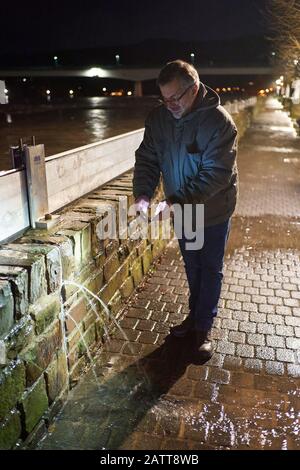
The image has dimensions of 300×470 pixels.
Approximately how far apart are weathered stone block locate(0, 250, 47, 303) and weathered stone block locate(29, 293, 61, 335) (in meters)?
0.06

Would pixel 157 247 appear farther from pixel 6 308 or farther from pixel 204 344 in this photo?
pixel 6 308

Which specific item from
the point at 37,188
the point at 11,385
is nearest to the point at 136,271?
the point at 37,188

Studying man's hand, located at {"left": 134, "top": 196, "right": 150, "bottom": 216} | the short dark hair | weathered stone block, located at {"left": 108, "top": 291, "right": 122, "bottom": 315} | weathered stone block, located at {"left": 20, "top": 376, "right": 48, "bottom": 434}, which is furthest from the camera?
weathered stone block, located at {"left": 108, "top": 291, "right": 122, "bottom": 315}

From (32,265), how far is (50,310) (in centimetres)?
43

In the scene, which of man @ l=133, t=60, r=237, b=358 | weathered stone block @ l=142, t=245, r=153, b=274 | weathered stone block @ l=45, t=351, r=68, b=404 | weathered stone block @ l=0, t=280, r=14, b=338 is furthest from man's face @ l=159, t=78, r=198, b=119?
weathered stone block @ l=142, t=245, r=153, b=274

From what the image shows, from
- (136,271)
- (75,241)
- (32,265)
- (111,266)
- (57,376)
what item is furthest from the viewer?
(136,271)

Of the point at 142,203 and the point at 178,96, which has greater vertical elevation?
the point at 178,96

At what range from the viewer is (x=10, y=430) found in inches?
95.2

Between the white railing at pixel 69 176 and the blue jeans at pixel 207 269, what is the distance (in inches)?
51.1

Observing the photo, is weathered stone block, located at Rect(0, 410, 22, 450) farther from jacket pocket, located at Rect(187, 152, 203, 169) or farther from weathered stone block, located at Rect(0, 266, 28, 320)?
jacket pocket, located at Rect(187, 152, 203, 169)

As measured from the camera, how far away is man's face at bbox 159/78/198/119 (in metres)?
3.01

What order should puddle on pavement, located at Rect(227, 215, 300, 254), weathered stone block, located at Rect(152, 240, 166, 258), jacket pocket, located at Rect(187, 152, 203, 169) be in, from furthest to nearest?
puddle on pavement, located at Rect(227, 215, 300, 254) < weathered stone block, located at Rect(152, 240, 166, 258) < jacket pocket, located at Rect(187, 152, 203, 169)

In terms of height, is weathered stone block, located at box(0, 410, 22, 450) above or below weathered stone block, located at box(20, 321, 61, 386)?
below

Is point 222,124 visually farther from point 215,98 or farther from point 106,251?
point 106,251
